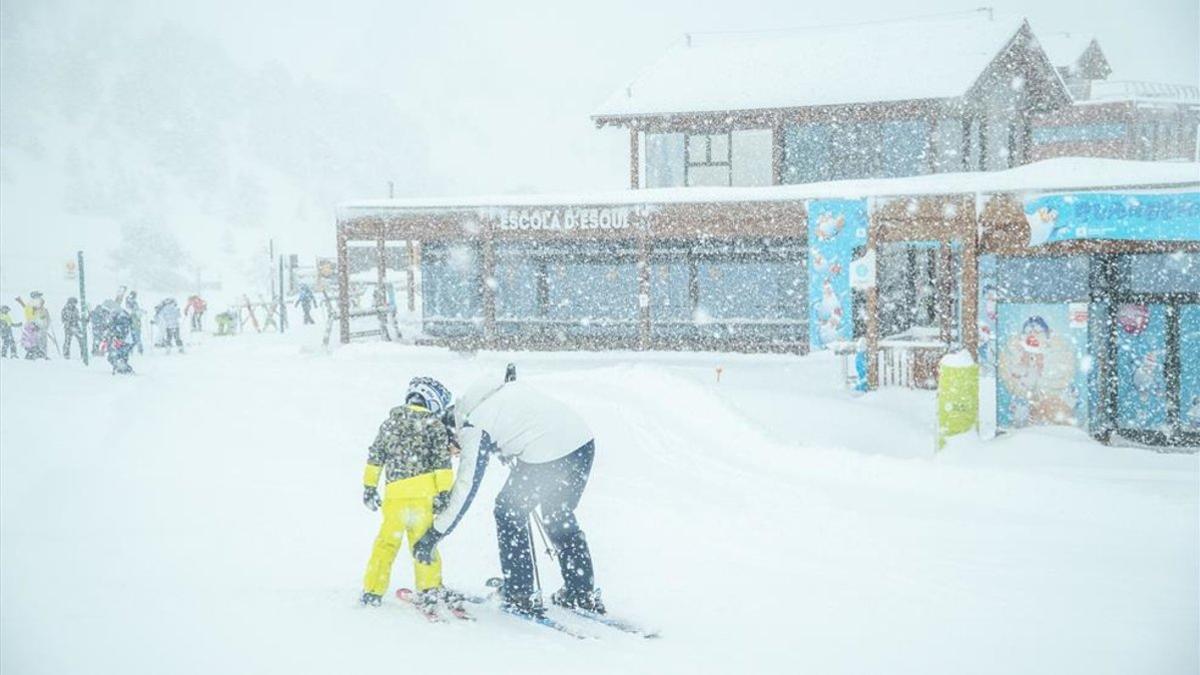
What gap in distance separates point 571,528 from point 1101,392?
7.95m

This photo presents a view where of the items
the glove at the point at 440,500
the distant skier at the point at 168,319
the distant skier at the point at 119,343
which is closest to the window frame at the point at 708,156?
the distant skier at the point at 119,343

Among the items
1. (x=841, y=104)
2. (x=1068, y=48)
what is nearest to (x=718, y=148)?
(x=841, y=104)

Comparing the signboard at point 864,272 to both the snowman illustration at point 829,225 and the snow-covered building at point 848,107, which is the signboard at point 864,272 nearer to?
the snowman illustration at point 829,225

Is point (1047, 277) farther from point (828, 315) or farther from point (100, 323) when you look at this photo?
point (100, 323)

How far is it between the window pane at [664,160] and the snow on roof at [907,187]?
9.33ft

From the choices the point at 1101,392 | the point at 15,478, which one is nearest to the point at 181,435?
the point at 15,478

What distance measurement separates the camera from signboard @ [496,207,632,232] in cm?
1866

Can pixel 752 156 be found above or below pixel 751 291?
above

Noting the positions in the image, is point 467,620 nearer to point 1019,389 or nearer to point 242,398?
point 1019,389

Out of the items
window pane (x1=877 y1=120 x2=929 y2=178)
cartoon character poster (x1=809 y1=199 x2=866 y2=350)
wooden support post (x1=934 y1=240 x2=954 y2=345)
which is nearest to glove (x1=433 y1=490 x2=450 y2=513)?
cartoon character poster (x1=809 y1=199 x2=866 y2=350)

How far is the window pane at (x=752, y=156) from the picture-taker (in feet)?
68.7

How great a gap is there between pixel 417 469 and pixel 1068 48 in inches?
1440

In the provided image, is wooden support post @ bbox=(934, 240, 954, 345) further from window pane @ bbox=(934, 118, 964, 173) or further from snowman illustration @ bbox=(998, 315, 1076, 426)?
snowman illustration @ bbox=(998, 315, 1076, 426)

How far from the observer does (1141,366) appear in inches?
417
